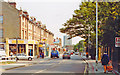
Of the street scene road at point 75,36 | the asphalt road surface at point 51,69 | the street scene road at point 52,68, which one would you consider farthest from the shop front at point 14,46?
the asphalt road surface at point 51,69

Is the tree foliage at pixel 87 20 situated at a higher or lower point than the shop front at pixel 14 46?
higher

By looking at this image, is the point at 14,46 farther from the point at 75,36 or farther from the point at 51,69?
the point at 51,69

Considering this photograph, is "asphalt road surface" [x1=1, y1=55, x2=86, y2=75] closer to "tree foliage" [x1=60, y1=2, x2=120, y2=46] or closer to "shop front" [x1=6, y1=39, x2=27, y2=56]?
"tree foliage" [x1=60, y1=2, x2=120, y2=46]

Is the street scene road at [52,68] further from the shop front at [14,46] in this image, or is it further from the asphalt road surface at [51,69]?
the shop front at [14,46]

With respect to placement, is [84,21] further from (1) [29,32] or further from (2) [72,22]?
(1) [29,32]

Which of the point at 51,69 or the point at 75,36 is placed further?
the point at 75,36

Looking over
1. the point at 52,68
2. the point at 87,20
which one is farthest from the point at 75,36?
the point at 52,68

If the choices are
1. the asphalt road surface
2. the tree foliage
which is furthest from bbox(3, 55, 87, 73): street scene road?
the tree foliage

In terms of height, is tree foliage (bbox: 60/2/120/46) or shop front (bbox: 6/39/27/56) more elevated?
tree foliage (bbox: 60/2/120/46)

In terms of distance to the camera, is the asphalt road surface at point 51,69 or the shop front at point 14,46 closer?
the asphalt road surface at point 51,69

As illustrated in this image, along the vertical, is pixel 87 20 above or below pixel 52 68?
above

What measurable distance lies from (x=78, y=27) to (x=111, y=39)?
93.1ft

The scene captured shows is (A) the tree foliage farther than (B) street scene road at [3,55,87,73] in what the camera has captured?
Yes

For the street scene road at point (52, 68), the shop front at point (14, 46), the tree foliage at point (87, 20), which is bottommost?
the street scene road at point (52, 68)
